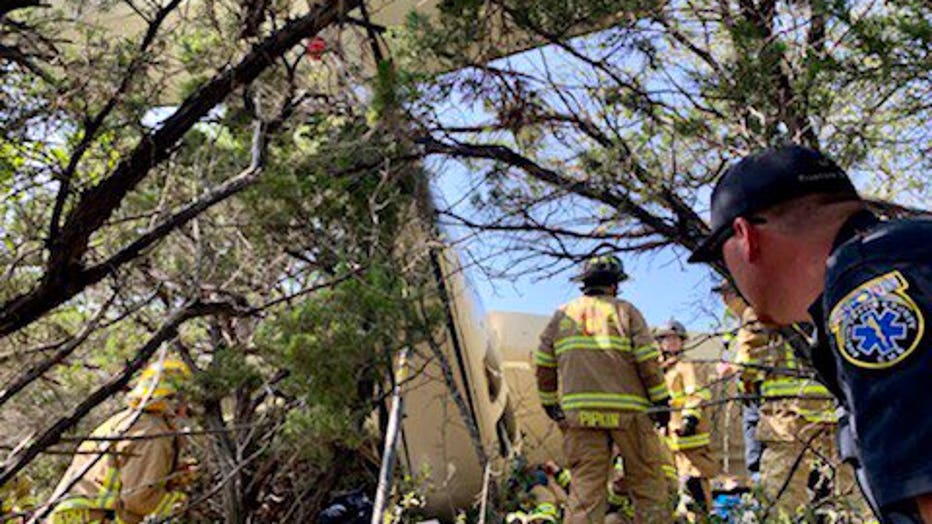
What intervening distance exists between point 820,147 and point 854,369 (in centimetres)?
329

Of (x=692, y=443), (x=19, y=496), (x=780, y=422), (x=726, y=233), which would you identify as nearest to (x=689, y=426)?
(x=692, y=443)

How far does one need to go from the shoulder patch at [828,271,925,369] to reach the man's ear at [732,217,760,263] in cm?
34

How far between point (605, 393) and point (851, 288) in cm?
426

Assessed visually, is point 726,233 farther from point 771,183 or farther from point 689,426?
point 689,426

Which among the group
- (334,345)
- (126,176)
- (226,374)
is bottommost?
(334,345)

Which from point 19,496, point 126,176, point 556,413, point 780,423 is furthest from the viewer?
point 19,496

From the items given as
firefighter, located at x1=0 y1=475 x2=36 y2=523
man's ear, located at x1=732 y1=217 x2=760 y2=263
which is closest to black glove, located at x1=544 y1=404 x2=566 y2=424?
firefighter, located at x1=0 y1=475 x2=36 y2=523

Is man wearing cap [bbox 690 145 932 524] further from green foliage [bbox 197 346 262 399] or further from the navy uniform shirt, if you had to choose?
green foliage [bbox 197 346 262 399]

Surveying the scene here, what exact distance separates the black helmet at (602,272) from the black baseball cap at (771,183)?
3888mm

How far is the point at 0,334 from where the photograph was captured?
3543 millimetres

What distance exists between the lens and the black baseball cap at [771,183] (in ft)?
4.82

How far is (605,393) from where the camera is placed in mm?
5305

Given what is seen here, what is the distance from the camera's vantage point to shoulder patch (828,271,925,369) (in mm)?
1039

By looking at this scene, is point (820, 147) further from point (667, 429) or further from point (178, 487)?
point (178, 487)
